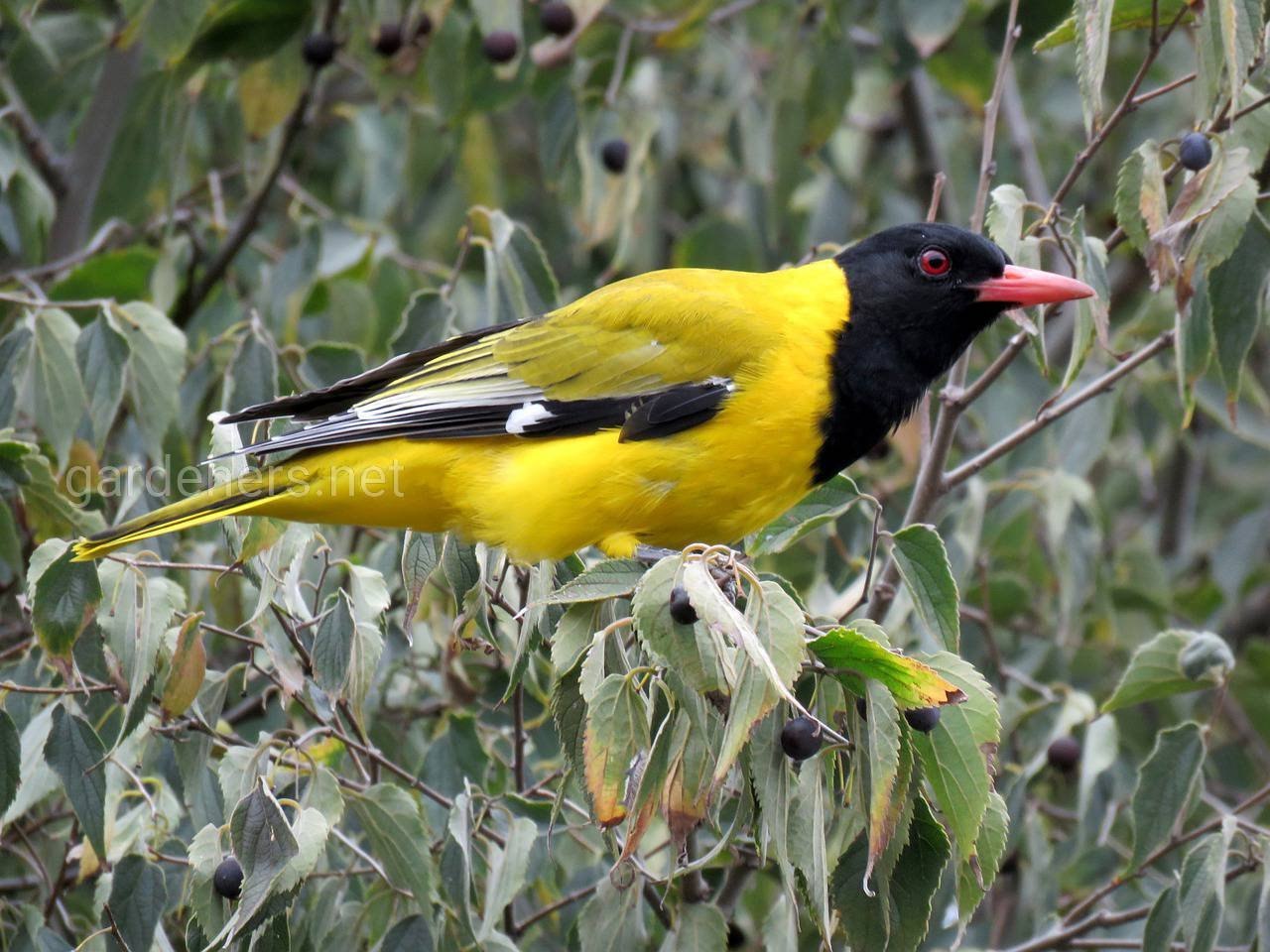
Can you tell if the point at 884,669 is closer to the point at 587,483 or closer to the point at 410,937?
the point at 410,937

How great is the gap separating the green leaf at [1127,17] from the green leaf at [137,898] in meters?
2.25

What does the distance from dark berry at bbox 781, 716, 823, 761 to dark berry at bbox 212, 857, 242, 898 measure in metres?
0.90

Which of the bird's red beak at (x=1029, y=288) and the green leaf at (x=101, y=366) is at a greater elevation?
the bird's red beak at (x=1029, y=288)

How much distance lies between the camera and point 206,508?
3.15 meters

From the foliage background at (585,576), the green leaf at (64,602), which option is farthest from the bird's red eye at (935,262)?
the green leaf at (64,602)

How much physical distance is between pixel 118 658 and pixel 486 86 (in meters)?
2.44

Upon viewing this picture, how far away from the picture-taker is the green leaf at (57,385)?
3410 mm

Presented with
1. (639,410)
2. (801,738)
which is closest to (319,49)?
(639,410)

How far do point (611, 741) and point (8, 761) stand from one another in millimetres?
1127

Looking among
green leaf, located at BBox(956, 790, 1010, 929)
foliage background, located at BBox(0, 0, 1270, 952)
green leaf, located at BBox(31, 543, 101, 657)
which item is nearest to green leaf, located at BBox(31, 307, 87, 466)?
foliage background, located at BBox(0, 0, 1270, 952)

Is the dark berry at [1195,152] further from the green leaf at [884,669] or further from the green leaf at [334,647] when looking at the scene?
the green leaf at [334,647]

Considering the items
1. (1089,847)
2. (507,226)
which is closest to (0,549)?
(507,226)

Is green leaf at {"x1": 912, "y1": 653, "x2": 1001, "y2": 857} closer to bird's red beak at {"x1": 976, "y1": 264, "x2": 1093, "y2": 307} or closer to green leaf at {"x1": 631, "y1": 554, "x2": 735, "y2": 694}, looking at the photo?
green leaf at {"x1": 631, "y1": 554, "x2": 735, "y2": 694}

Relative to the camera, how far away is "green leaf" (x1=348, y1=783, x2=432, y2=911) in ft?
8.96
